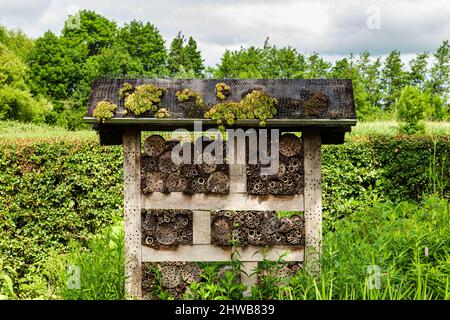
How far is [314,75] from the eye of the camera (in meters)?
21.2

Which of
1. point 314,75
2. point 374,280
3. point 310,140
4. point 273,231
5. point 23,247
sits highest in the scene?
point 314,75

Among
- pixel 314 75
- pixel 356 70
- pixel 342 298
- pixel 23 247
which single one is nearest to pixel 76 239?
pixel 23 247

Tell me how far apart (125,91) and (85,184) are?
3.95 m

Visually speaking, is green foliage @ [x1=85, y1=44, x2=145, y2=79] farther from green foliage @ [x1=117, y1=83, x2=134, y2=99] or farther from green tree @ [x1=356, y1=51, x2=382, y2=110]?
green foliage @ [x1=117, y1=83, x2=134, y2=99]

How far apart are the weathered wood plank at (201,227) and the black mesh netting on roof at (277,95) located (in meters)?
0.79

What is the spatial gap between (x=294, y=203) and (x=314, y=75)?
17.8m

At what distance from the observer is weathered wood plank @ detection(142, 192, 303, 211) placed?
4.07 metres

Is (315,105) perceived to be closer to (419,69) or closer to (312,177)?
(312,177)

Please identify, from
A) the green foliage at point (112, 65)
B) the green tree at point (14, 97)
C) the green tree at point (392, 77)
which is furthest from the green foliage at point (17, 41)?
the green tree at point (392, 77)

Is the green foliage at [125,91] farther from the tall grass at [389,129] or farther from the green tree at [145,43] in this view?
the green tree at [145,43]

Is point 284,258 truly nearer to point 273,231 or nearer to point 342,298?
point 273,231

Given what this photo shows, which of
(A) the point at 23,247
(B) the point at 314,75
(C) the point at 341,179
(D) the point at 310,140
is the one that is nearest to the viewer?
(D) the point at 310,140

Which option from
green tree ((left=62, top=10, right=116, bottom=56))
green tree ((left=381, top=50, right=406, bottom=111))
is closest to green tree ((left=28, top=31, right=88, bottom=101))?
green tree ((left=62, top=10, right=116, bottom=56))

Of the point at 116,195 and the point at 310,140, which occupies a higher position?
the point at 310,140
